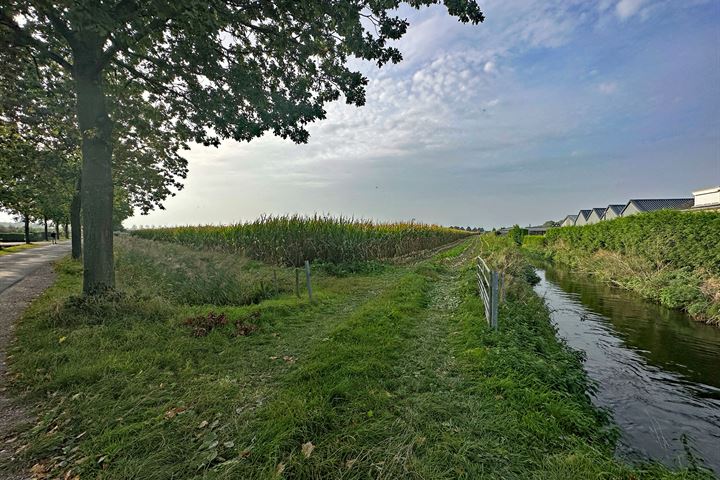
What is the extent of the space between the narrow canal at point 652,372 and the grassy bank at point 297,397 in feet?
1.78

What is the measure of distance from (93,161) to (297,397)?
264 inches

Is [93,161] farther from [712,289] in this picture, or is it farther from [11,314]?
[712,289]

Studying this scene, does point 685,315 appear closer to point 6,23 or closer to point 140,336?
point 140,336

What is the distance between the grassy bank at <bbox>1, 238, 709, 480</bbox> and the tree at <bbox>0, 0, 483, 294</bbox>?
253 cm

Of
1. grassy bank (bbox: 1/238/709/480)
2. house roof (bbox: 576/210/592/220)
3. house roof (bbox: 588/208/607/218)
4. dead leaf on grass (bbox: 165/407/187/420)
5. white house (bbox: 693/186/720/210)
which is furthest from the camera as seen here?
house roof (bbox: 576/210/592/220)

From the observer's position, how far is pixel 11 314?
7.07 metres

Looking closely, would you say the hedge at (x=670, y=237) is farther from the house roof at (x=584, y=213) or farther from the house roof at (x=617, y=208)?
the house roof at (x=584, y=213)

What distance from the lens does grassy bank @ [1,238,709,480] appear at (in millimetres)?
2902

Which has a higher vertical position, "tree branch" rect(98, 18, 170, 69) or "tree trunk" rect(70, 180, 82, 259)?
"tree branch" rect(98, 18, 170, 69)

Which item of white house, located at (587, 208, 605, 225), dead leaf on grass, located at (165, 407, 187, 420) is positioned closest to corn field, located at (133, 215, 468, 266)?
dead leaf on grass, located at (165, 407, 187, 420)

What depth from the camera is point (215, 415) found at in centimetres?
358

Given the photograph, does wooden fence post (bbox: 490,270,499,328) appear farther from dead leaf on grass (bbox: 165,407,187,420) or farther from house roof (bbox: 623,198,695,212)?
house roof (bbox: 623,198,695,212)

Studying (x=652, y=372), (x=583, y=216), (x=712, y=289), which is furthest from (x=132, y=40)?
(x=583, y=216)

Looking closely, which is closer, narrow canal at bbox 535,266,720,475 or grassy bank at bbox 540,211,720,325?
narrow canal at bbox 535,266,720,475
